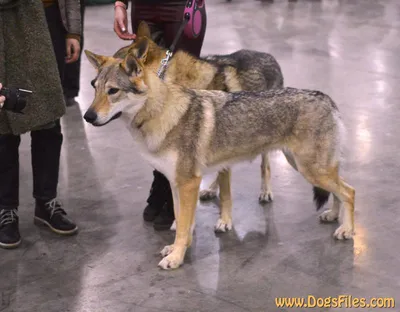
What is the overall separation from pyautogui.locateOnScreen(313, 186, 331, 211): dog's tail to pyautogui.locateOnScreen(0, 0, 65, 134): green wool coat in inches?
59.6

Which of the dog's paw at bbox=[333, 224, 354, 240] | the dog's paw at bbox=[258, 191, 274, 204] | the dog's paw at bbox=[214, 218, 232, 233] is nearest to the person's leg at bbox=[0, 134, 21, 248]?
the dog's paw at bbox=[214, 218, 232, 233]

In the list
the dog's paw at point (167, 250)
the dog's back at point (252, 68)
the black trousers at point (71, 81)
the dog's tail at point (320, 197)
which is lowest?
the black trousers at point (71, 81)

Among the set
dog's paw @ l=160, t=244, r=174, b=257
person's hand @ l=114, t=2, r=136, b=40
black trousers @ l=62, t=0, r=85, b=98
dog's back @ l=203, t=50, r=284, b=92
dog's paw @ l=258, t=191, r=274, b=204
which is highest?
person's hand @ l=114, t=2, r=136, b=40

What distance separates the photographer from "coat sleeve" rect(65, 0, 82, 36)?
138 inches

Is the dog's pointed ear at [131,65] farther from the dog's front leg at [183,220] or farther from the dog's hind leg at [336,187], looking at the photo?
the dog's hind leg at [336,187]

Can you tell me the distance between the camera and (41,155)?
3.65m

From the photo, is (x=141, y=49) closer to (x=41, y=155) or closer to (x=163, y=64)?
(x=163, y=64)

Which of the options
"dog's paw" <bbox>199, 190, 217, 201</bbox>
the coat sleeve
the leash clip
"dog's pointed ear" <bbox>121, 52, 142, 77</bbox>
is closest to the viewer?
"dog's pointed ear" <bbox>121, 52, 142, 77</bbox>

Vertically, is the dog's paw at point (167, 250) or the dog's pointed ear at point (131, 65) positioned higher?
the dog's pointed ear at point (131, 65)

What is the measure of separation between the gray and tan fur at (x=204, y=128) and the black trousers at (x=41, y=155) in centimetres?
43

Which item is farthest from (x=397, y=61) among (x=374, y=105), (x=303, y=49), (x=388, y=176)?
(x=388, y=176)

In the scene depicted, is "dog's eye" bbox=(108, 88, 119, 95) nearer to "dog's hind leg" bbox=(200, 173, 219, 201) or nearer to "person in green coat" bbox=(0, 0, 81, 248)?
"person in green coat" bbox=(0, 0, 81, 248)

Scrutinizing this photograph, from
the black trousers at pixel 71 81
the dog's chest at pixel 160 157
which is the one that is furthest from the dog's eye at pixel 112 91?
the black trousers at pixel 71 81

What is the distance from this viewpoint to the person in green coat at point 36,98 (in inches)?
128
